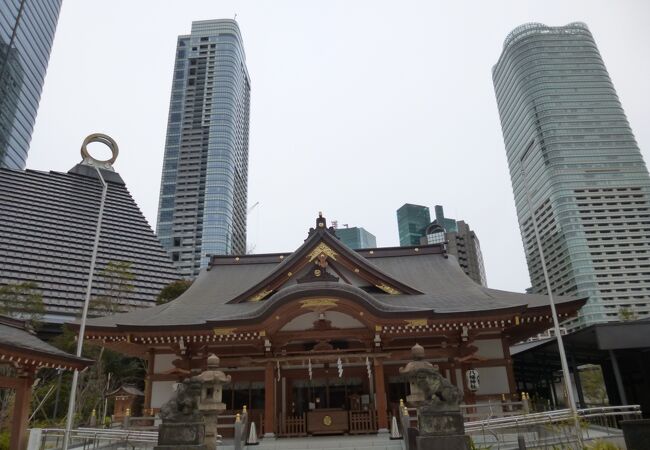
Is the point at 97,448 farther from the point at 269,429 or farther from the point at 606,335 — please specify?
the point at 606,335

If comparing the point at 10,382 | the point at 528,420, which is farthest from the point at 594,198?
the point at 10,382

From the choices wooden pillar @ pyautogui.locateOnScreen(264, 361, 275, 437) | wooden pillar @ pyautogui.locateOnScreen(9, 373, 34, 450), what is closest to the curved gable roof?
wooden pillar @ pyautogui.locateOnScreen(264, 361, 275, 437)

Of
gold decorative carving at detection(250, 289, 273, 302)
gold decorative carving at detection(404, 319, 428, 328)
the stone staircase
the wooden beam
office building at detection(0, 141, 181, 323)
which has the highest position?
office building at detection(0, 141, 181, 323)

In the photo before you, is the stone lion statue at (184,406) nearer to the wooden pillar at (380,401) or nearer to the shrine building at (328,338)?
the shrine building at (328,338)

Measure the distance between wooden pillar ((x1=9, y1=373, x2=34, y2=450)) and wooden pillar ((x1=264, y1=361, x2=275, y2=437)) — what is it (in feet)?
24.1

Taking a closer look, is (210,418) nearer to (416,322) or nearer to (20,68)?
(416,322)

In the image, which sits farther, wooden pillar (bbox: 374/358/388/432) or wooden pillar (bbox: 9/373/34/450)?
wooden pillar (bbox: 374/358/388/432)

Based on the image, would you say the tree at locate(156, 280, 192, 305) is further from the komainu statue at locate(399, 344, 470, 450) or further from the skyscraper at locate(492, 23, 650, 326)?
the skyscraper at locate(492, 23, 650, 326)

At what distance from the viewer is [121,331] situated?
16344 mm

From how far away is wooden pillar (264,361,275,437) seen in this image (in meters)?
15.5

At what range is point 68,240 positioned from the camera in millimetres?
56969

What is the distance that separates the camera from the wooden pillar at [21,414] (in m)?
12.6

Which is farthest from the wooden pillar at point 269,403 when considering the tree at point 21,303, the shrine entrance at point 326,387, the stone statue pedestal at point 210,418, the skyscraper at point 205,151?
the skyscraper at point 205,151

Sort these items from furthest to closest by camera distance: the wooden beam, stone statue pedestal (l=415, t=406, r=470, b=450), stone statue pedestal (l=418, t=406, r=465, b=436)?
the wooden beam → stone statue pedestal (l=418, t=406, r=465, b=436) → stone statue pedestal (l=415, t=406, r=470, b=450)
